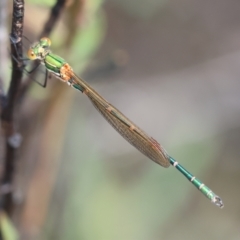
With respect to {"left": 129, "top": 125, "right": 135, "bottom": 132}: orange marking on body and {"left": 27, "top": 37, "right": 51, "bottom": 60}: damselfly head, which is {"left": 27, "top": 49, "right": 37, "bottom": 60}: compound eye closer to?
{"left": 27, "top": 37, "right": 51, "bottom": 60}: damselfly head

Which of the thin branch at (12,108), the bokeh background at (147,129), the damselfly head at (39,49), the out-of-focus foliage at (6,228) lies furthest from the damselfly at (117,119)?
the out-of-focus foliage at (6,228)

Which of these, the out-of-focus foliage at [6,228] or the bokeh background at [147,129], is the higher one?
the bokeh background at [147,129]

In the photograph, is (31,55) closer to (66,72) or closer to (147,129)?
(66,72)

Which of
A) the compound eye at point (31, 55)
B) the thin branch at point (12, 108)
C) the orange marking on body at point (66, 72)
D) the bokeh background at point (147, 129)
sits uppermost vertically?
the bokeh background at point (147, 129)

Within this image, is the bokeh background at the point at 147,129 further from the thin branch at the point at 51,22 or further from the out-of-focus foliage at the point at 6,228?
the thin branch at the point at 51,22

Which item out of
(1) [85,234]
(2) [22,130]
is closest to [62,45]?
(2) [22,130]

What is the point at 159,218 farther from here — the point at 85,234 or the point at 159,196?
the point at 85,234

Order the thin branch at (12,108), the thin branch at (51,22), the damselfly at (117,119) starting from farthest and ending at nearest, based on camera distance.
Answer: the damselfly at (117,119) → the thin branch at (51,22) → the thin branch at (12,108)

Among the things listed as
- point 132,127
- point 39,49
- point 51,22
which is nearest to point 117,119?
point 132,127
